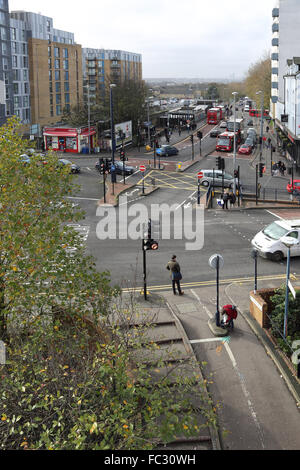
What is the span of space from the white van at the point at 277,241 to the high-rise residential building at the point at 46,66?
5917cm

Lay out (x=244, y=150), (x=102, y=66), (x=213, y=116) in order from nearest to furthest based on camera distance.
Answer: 1. (x=244, y=150)
2. (x=213, y=116)
3. (x=102, y=66)

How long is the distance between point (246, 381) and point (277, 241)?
10526mm

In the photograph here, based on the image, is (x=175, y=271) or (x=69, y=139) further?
(x=69, y=139)

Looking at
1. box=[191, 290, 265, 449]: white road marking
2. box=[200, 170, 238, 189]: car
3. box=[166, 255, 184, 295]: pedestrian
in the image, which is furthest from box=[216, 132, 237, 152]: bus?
box=[191, 290, 265, 449]: white road marking

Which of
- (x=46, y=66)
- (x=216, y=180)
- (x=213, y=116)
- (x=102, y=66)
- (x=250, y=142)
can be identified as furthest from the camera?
(x=102, y=66)

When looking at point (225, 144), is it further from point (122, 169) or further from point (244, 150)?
point (122, 169)

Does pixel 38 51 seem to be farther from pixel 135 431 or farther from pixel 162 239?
pixel 135 431

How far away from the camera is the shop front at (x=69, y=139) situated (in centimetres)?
5669

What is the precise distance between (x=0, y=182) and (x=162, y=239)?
15.7 metres

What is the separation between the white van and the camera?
22.2 meters

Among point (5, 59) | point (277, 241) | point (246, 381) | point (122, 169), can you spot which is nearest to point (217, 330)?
point (246, 381)

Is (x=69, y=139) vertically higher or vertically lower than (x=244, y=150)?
higher

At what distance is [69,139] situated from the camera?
5769cm

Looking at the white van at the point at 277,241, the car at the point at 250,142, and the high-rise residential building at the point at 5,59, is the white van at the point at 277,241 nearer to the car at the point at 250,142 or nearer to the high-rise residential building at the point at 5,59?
the car at the point at 250,142
